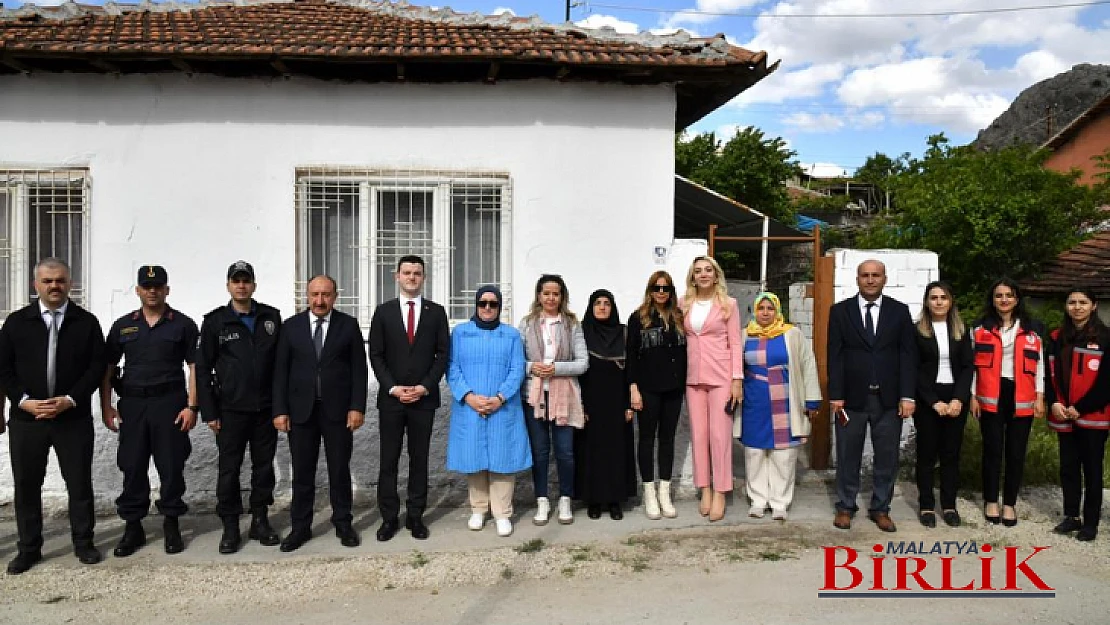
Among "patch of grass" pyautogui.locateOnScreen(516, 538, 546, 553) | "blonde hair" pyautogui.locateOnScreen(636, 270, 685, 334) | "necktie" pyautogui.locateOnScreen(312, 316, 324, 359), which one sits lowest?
"patch of grass" pyautogui.locateOnScreen(516, 538, 546, 553)

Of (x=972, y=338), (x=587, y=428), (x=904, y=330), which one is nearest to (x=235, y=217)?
(x=587, y=428)

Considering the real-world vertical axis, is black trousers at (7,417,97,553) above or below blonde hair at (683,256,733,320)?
below

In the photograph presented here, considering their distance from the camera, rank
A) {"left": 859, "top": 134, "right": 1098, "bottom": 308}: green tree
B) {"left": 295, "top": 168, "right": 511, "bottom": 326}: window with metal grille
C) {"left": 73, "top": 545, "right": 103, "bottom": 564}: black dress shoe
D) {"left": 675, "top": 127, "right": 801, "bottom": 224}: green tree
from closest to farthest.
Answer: {"left": 73, "top": 545, "right": 103, "bottom": 564}: black dress shoe < {"left": 295, "top": 168, "right": 511, "bottom": 326}: window with metal grille < {"left": 859, "top": 134, "right": 1098, "bottom": 308}: green tree < {"left": 675, "top": 127, "right": 801, "bottom": 224}: green tree

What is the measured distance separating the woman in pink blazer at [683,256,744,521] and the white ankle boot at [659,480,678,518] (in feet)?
0.75

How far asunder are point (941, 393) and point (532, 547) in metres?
2.99

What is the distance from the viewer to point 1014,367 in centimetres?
534

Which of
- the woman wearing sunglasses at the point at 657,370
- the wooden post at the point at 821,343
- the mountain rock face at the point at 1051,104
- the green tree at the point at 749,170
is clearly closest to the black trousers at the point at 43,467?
the woman wearing sunglasses at the point at 657,370

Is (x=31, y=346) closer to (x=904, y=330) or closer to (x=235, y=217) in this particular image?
(x=235, y=217)

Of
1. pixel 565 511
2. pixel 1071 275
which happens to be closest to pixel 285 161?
pixel 565 511

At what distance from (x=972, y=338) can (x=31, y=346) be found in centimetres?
602

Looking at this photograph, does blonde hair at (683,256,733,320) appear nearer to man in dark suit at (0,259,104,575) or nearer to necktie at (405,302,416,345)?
necktie at (405,302,416,345)

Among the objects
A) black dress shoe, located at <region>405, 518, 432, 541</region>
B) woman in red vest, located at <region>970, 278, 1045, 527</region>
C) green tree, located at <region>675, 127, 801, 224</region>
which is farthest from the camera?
green tree, located at <region>675, 127, 801, 224</region>

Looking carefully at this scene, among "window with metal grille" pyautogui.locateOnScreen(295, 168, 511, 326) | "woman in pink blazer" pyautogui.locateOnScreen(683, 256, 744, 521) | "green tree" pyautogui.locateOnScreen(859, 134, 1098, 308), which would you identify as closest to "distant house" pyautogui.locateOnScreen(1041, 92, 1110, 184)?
"green tree" pyautogui.locateOnScreen(859, 134, 1098, 308)

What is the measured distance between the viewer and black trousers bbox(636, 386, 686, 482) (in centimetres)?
556
